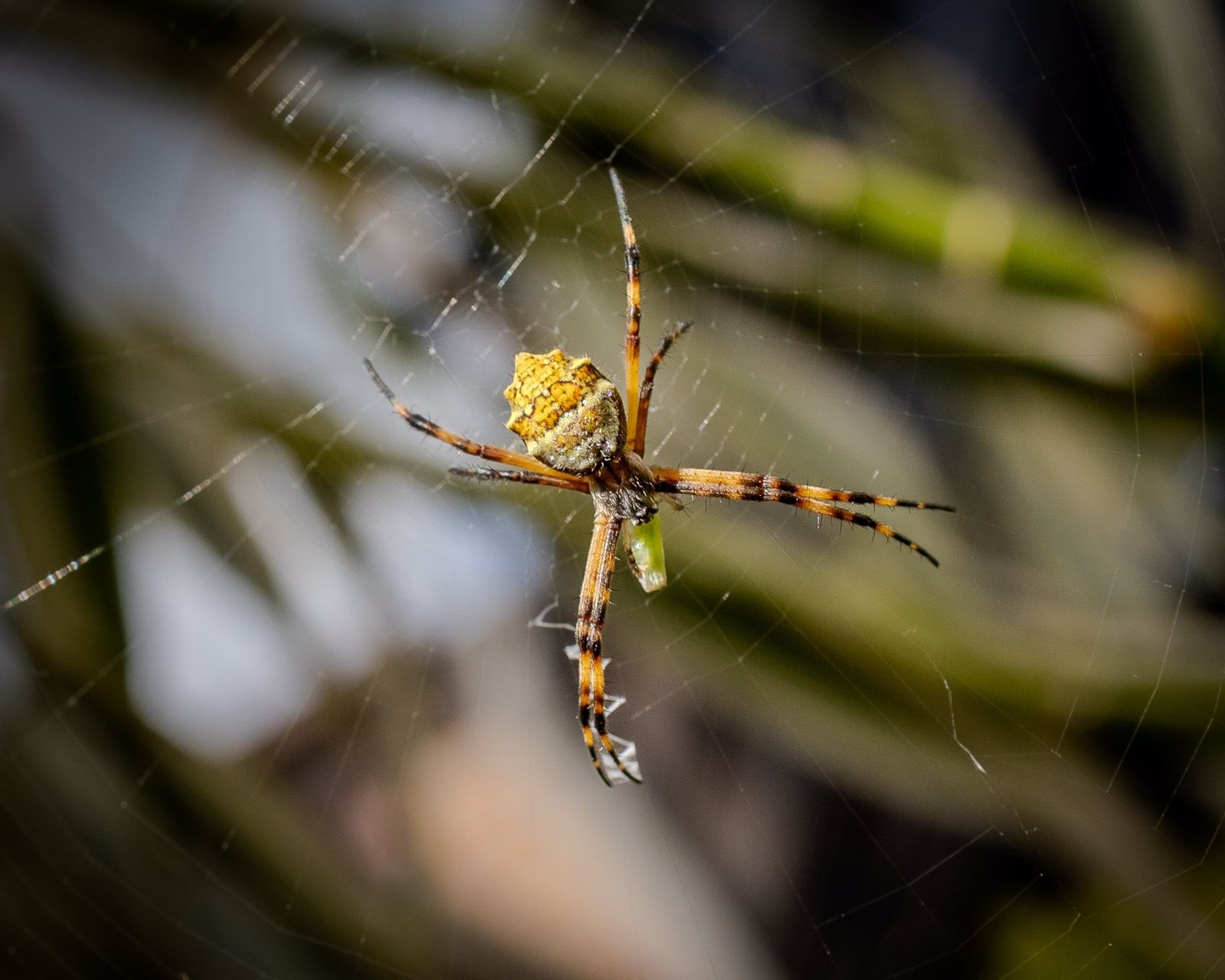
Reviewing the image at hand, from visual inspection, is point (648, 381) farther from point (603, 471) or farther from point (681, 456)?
point (681, 456)

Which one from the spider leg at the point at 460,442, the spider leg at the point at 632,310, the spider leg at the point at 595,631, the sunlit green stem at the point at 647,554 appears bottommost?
the spider leg at the point at 595,631

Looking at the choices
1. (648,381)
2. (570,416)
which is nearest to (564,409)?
(570,416)

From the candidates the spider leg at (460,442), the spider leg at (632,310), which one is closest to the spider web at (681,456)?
the spider leg at (460,442)

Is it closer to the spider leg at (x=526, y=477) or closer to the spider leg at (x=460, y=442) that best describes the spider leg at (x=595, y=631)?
the spider leg at (x=526, y=477)

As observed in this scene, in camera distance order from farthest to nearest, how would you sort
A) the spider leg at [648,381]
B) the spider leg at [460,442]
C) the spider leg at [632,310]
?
the spider leg at [460,442], the spider leg at [632,310], the spider leg at [648,381]

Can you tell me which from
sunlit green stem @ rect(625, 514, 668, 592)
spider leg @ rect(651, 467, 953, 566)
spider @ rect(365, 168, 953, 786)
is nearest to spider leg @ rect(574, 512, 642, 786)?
spider @ rect(365, 168, 953, 786)

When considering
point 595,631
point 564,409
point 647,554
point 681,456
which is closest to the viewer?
point 564,409
